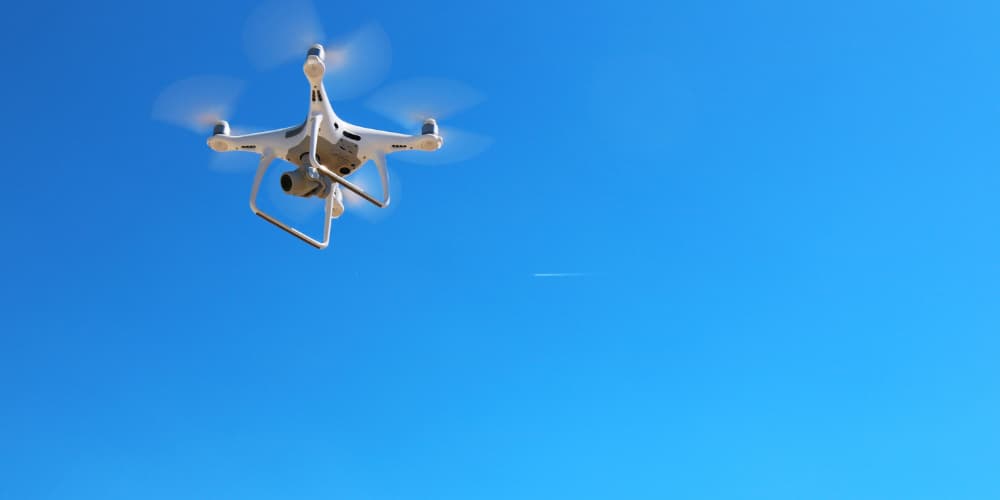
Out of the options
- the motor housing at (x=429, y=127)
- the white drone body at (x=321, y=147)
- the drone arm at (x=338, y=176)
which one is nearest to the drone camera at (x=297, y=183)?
the white drone body at (x=321, y=147)

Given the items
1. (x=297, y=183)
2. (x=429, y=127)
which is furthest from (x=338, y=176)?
(x=429, y=127)

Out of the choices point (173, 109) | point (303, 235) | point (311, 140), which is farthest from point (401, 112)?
point (173, 109)

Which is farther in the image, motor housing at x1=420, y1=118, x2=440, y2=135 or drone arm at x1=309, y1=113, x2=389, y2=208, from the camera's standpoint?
motor housing at x1=420, y1=118, x2=440, y2=135

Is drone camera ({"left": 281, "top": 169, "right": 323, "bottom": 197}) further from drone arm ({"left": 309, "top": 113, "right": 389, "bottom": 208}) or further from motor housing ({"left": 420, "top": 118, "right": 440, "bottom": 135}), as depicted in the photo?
motor housing ({"left": 420, "top": 118, "right": 440, "bottom": 135})

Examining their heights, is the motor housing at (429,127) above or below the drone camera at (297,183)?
above

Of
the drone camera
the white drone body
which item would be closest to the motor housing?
the white drone body

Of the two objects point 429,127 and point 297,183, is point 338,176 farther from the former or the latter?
point 429,127

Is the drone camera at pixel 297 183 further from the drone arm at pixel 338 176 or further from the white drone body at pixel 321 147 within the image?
the drone arm at pixel 338 176
